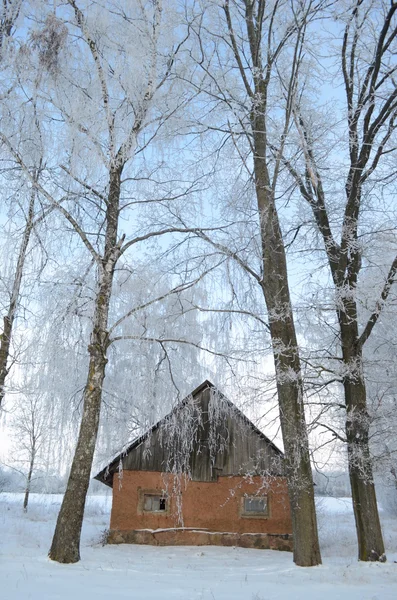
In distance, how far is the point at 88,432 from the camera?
7.39 meters

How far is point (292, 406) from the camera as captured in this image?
757 cm

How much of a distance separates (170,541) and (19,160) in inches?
445

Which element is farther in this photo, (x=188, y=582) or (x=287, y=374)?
(x=287, y=374)

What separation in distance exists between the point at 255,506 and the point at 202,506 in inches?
65.1

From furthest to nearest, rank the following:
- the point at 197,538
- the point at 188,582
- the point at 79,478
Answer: the point at 197,538, the point at 79,478, the point at 188,582

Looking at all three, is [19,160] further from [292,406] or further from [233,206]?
[292,406]

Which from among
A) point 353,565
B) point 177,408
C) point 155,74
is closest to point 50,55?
point 155,74

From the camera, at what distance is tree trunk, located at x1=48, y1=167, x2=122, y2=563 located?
6.91m

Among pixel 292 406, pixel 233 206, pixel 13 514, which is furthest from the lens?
pixel 13 514

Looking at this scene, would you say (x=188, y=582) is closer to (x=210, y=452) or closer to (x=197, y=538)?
(x=210, y=452)

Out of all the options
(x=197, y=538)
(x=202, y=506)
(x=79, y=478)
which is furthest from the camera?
(x=202, y=506)

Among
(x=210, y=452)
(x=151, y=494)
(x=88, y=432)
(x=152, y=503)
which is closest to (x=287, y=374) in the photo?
(x=88, y=432)

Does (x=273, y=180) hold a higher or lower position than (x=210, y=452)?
higher

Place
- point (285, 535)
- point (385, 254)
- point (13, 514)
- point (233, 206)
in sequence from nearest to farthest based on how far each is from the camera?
1. point (385, 254)
2. point (233, 206)
3. point (285, 535)
4. point (13, 514)
